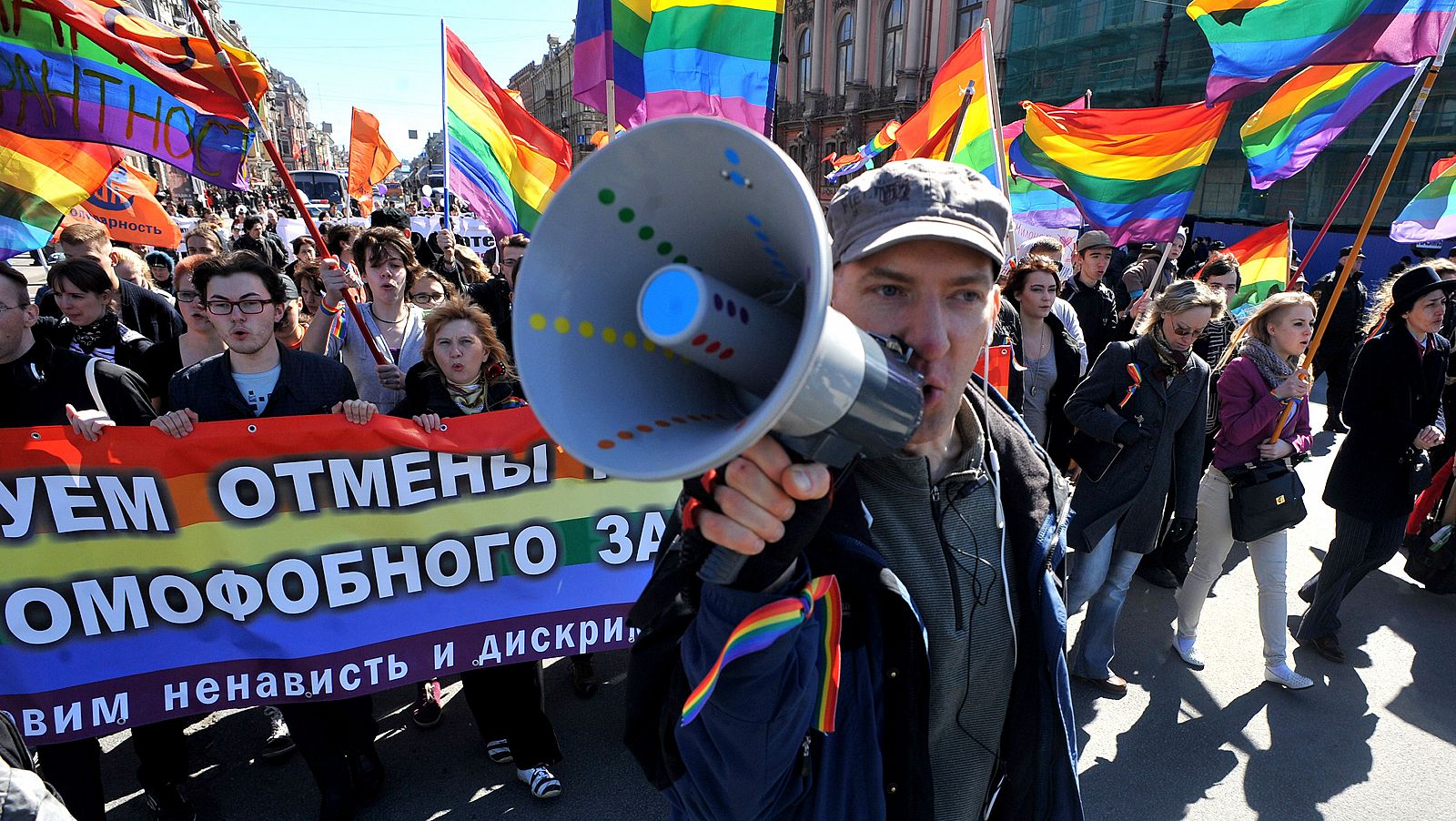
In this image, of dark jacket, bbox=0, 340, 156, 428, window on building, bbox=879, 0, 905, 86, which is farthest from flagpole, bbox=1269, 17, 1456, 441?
window on building, bbox=879, 0, 905, 86

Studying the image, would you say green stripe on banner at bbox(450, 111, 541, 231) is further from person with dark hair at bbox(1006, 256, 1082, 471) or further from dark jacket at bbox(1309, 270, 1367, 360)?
dark jacket at bbox(1309, 270, 1367, 360)

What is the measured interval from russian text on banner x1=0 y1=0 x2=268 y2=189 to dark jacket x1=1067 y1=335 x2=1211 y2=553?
3.94 m

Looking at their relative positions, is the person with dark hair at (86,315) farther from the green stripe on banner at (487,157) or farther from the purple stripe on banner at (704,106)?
the purple stripe on banner at (704,106)

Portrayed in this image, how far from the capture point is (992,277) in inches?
45.6

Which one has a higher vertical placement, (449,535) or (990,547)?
(990,547)

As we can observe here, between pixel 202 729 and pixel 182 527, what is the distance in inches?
46.1

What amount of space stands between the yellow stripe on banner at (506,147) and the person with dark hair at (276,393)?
7.76 ft

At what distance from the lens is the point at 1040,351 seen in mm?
4102

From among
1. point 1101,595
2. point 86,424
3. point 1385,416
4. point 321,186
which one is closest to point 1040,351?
point 1101,595

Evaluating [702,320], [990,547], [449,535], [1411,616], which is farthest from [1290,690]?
[702,320]

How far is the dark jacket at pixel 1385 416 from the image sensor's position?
3.40 meters

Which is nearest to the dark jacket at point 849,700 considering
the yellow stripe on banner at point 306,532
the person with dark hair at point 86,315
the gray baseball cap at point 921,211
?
the gray baseball cap at point 921,211

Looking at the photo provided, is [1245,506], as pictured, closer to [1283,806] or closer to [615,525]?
[1283,806]

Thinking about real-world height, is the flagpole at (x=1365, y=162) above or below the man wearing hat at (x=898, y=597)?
above
